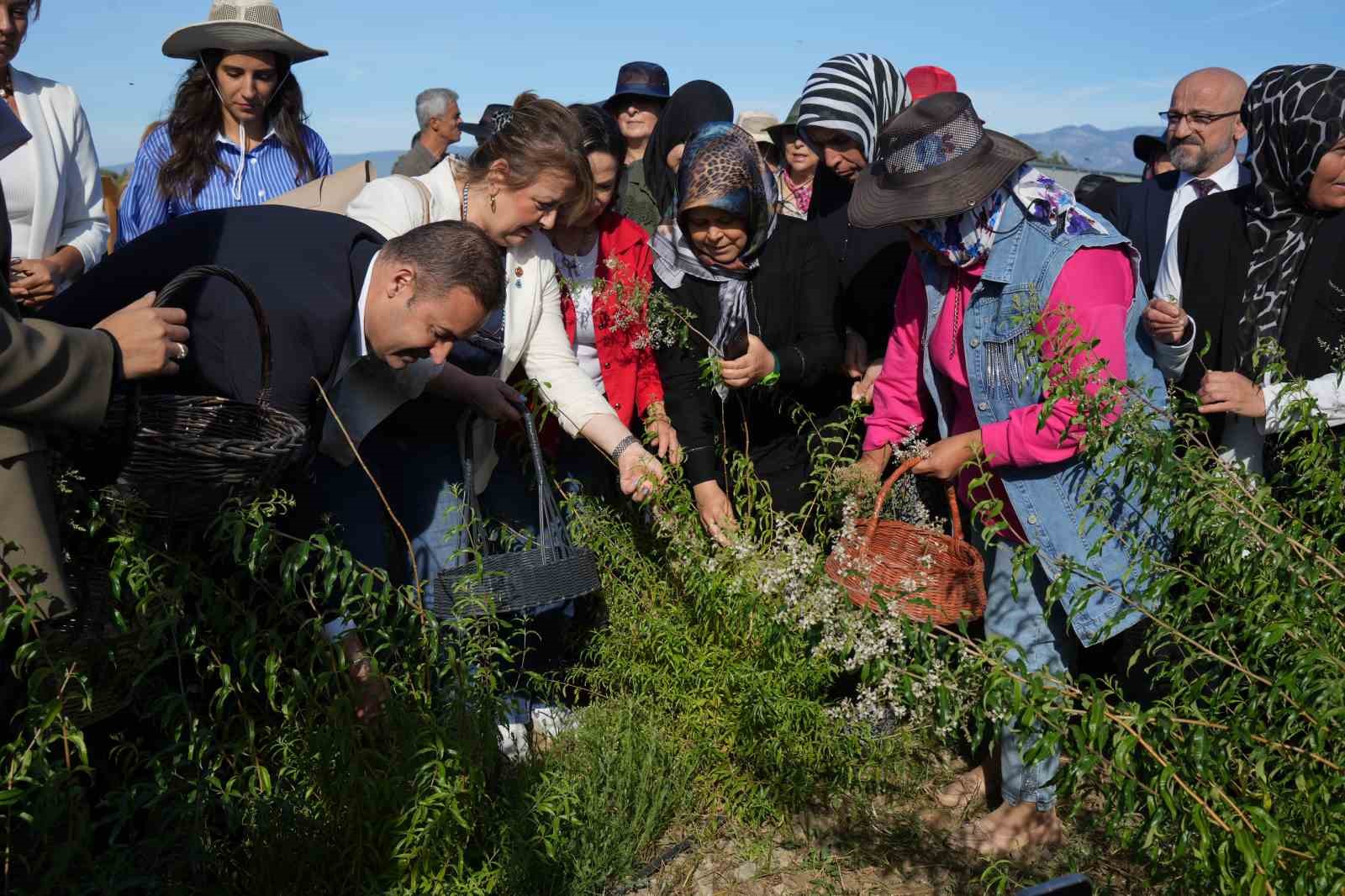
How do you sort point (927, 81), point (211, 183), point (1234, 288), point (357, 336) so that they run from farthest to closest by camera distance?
1. point (927, 81)
2. point (211, 183)
3. point (1234, 288)
4. point (357, 336)

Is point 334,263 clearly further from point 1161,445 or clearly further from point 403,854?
point 1161,445

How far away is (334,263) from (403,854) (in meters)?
1.40

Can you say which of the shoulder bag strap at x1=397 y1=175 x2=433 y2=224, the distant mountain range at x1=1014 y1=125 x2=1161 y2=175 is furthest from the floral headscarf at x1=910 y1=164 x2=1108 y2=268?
the distant mountain range at x1=1014 y1=125 x2=1161 y2=175

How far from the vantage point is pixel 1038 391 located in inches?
121

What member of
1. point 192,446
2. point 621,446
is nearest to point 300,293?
point 192,446

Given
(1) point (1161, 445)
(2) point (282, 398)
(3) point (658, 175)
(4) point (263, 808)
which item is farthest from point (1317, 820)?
(3) point (658, 175)

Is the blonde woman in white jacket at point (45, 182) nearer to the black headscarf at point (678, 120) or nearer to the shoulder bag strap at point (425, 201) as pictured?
the shoulder bag strap at point (425, 201)

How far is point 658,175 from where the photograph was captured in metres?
5.21

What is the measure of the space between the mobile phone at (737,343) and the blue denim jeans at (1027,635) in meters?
1.09

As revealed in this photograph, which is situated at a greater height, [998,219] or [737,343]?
[998,219]

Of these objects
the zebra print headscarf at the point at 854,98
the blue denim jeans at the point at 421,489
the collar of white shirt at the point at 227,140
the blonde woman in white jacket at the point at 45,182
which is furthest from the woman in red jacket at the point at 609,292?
the blonde woman in white jacket at the point at 45,182

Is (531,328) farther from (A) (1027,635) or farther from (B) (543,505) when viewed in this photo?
(A) (1027,635)

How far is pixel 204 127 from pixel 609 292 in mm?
1786

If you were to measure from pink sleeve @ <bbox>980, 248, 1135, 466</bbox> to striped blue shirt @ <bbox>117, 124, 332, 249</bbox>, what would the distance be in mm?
2890
